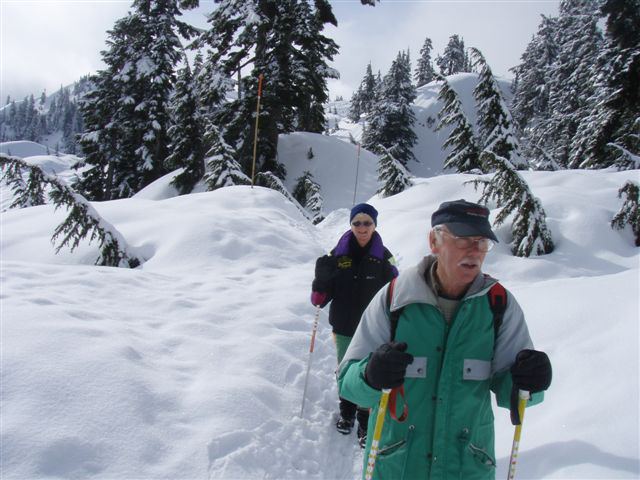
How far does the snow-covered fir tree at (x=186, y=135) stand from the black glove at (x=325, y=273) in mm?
19999

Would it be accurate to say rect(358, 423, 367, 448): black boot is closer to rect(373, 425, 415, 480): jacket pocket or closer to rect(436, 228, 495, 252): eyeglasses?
rect(373, 425, 415, 480): jacket pocket

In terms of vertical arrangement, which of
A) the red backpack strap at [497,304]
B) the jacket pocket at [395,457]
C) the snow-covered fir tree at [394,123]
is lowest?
the jacket pocket at [395,457]

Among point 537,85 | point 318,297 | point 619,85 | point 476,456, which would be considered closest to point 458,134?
point 619,85

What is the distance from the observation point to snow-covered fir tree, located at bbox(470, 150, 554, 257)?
816 centimetres

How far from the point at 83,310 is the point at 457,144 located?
16980 mm

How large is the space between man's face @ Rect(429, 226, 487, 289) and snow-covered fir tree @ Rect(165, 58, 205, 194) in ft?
73.0

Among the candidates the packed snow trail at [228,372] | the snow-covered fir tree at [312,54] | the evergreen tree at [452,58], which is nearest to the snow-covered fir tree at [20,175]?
the packed snow trail at [228,372]

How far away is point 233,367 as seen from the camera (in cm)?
465

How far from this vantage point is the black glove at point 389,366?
1.79m

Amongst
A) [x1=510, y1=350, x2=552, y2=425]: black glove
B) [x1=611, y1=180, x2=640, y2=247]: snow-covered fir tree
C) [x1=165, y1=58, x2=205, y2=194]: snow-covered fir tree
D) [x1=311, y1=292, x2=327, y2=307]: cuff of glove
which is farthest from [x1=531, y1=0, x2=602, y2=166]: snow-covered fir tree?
[x1=510, y1=350, x2=552, y2=425]: black glove

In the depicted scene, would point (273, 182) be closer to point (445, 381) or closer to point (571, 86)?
point (445, 381)

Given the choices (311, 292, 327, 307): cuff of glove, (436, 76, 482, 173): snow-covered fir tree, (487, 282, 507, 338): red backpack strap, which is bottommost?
(311, 292, 327, 307): cuff of glove

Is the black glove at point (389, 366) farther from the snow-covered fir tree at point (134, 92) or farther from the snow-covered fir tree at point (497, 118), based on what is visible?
the snow-covered fir tree at point (134, 92)

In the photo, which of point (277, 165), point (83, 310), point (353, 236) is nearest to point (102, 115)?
point (277, 165)
